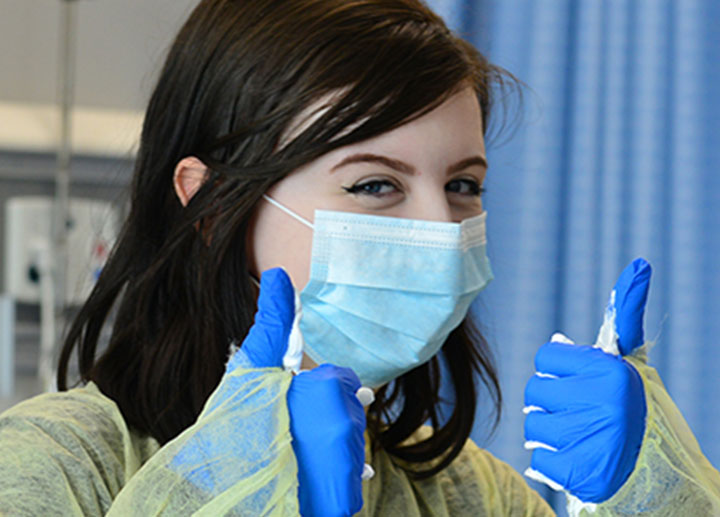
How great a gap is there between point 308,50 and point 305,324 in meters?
0.33

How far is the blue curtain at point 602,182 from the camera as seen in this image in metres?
1.84

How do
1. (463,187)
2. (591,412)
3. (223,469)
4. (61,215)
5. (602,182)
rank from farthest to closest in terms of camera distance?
1. (61,215)
2. (602,182)
3. (463,187)
4. (591,412)
5. (223,469)

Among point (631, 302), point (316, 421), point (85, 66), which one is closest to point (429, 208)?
point (631, 302)

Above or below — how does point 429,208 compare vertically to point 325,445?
A: above

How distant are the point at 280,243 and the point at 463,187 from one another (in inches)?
9.9

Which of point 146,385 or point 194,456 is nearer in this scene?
point 194,456

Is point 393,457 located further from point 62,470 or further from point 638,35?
point 638,35

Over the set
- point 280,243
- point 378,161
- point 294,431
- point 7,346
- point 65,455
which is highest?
point 378,161

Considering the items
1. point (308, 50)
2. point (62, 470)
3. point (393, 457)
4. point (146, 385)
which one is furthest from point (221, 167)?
point (393, 457)

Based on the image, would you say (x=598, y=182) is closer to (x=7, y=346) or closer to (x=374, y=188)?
(x=374, y=188)

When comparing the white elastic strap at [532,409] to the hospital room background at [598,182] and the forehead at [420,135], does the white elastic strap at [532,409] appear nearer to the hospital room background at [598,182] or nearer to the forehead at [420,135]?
the forehead at [420,135]

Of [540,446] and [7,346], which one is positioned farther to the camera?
[7,346]

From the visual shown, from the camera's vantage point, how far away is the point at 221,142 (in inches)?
45.1

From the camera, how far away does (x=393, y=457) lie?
136 cm
